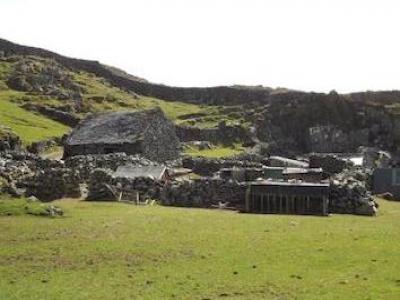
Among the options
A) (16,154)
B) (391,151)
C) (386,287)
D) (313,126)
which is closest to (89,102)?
(313,126)

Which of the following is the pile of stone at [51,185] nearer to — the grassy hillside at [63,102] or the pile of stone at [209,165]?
the pile of stone at [209,165]

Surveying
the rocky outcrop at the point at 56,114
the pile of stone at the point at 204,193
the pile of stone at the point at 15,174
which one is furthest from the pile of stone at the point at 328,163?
the rocky outcrop at the point at 56,114

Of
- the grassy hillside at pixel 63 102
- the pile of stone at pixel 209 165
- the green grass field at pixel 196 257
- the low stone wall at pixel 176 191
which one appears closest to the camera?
the green grass field at pixel 196 257

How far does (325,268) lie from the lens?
22.2m

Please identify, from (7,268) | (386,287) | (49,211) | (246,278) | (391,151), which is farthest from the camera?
(391,151)

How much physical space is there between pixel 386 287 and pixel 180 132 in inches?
3244

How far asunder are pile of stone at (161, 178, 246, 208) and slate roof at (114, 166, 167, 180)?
4.14 m

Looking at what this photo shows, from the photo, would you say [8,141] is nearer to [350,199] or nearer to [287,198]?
[287,198]

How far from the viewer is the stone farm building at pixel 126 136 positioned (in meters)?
62.5

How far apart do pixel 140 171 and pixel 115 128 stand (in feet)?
62.6

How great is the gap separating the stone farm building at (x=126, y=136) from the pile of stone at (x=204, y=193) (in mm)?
21209

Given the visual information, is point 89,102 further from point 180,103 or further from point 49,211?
point 49,211

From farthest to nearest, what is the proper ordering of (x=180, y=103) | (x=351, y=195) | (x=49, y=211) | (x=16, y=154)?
1. (x=180, y=103)
2. (x=16, y=154)
3. (x=351, y=195)
4. (x=49, y=211)

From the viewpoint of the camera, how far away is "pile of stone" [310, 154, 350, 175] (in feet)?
194
